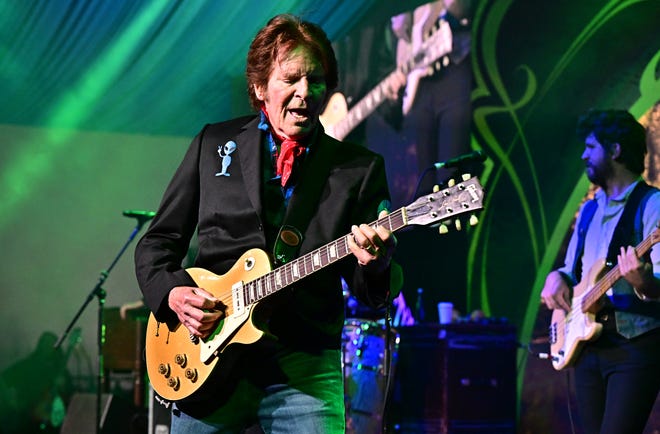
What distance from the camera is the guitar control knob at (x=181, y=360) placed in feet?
9.27

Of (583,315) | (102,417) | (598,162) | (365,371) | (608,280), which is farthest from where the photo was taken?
(102,417)

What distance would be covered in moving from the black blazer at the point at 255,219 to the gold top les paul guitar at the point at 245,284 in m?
0.05

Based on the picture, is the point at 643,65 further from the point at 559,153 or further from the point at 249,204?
the point at 249,204

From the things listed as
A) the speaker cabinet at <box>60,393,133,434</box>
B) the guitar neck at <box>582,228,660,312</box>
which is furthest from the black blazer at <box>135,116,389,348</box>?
the speaker cabinet at <box>60,393,133,434</box>

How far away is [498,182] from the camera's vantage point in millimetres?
6961

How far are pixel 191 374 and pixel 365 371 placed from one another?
3.64 m

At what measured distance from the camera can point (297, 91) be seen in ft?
9.19

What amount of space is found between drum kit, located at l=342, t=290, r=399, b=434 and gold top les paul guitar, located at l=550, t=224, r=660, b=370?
129 cm

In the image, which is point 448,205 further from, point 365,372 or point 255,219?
point 365,372

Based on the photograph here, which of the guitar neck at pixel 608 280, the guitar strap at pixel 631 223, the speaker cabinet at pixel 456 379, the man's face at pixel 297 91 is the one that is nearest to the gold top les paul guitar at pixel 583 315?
the guitar neck at pixel 608 280

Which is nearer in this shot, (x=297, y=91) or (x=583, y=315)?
(x=297, y=91)

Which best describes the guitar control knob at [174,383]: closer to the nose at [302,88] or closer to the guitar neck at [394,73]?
the nose at [302,88]

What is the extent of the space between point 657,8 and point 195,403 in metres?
4.59

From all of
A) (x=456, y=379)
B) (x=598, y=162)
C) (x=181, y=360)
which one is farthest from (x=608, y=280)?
(x=181, y=360)
